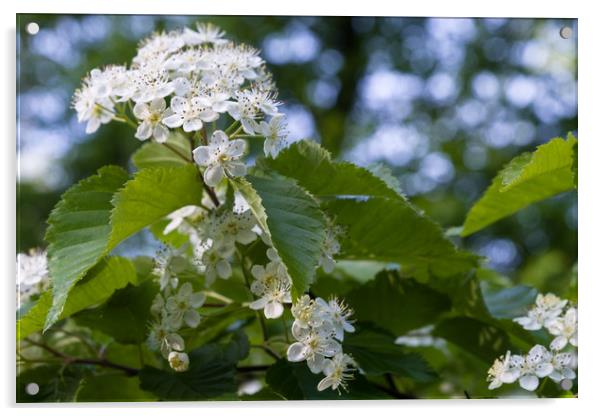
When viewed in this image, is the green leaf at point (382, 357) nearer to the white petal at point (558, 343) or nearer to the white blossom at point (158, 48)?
the white petal at point (558, 343)

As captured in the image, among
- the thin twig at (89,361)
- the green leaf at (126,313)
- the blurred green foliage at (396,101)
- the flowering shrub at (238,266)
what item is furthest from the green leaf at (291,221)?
the blurred green foliage at (396,101)

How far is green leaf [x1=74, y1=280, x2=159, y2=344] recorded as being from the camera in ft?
3.07

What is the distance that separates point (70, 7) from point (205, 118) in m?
0.48

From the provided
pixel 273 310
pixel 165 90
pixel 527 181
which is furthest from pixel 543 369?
pixel 165 90

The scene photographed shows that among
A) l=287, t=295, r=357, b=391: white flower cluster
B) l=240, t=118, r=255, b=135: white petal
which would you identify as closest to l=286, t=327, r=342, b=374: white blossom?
l=287, t=295, r=357, b=391: white flower cluster

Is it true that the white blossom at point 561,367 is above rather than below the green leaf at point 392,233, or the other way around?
below

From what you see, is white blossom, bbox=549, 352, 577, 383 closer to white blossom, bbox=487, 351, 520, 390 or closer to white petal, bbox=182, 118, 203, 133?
white blossom, bbox=487, 351, 520, 390

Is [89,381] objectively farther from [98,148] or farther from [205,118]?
[98,148]

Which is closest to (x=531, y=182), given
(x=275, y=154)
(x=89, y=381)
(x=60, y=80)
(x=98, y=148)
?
(x=275, y=154)

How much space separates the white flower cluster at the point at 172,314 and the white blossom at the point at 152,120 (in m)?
0.16

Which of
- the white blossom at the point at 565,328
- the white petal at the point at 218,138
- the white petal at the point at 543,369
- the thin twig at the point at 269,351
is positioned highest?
the white petal at the point at 218,138

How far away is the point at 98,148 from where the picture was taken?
3.95m

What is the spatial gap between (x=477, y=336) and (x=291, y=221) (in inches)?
14.7

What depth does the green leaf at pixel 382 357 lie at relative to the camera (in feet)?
2.94
